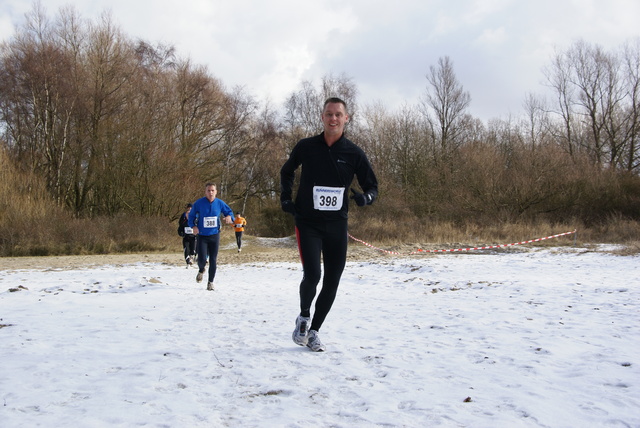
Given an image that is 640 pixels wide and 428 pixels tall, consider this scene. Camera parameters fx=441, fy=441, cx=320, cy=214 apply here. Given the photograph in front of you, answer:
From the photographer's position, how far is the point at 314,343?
3.76 metres

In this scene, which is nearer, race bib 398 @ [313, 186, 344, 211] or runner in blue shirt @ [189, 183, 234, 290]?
race bib 398 @ [313, 186, 344, 211]

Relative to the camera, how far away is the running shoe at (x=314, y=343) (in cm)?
374

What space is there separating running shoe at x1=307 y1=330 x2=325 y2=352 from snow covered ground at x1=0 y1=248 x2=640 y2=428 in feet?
0.21

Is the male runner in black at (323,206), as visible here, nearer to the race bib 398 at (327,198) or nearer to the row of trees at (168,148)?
the race bib 398 at (327,198)

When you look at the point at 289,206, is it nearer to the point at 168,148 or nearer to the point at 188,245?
the point at 188,245

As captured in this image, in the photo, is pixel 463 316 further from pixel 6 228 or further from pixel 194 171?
Result: pixel 194 171

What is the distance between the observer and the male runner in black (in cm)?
372

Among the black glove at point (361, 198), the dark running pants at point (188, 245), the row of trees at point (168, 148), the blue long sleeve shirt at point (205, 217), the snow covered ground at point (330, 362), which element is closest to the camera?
the snow covered ground at point (330, 362)

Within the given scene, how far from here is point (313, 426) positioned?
2.31m

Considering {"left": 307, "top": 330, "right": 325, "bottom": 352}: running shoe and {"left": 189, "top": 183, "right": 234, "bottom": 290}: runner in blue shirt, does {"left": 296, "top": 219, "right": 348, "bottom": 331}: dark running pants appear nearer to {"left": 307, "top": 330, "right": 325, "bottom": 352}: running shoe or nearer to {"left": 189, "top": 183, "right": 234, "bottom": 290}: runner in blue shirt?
{"left": 307, "top": 330, "right": 325, "bottom": 352}: running shoe

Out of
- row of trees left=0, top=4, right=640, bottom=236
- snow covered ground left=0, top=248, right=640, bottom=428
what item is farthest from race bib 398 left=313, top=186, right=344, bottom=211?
row of trees left=0, top=4, right=640, bottom=236

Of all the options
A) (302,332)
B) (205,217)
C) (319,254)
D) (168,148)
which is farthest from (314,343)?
(168,148)

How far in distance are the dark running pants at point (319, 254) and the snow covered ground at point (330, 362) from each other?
0.44m

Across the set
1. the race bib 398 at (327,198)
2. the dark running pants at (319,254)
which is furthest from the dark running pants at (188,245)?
the race bib 398 at (327,198)
